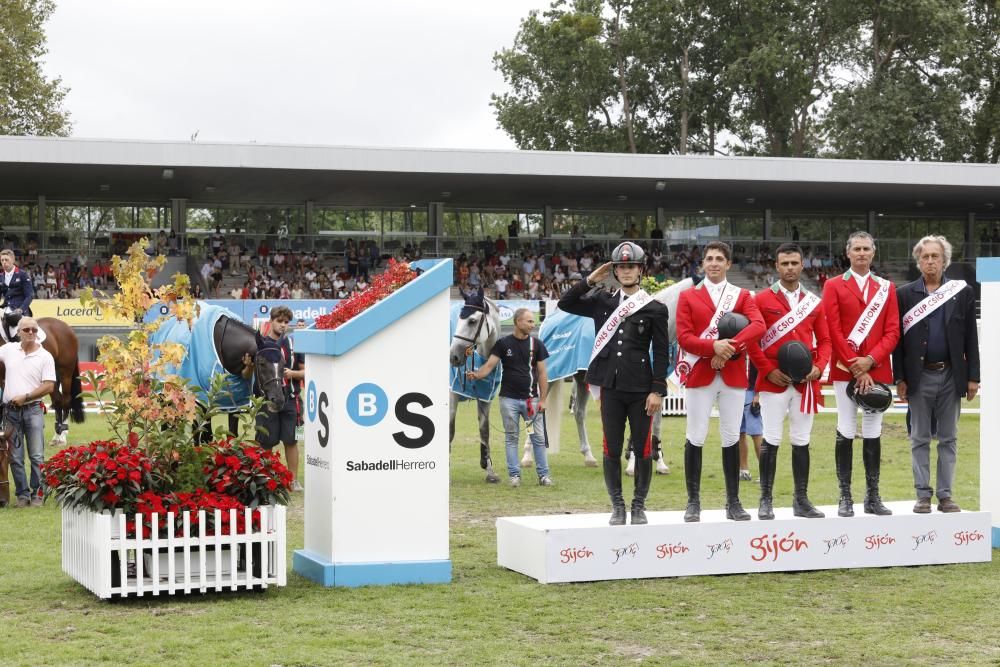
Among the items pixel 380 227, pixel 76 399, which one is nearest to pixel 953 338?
pixel 76 399

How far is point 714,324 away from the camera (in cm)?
782

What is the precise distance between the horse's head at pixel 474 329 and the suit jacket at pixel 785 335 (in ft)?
13.7

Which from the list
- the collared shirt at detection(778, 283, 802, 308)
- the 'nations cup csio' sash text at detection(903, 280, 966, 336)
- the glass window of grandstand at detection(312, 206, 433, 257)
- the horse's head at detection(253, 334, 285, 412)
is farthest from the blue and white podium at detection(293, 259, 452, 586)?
the glass window of grandstand at detection(312, 206, 433, 257)

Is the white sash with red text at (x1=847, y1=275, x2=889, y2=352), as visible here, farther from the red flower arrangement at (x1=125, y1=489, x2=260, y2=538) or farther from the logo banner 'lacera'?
the logo banner 'lacera'

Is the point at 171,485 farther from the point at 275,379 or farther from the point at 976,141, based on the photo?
the point at 976,141

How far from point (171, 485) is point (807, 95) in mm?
48594

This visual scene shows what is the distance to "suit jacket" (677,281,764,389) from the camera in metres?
7.77

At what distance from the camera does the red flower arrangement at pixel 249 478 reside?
23.5ft

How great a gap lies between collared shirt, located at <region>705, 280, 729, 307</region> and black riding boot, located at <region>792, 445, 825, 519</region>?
1167 millimetres

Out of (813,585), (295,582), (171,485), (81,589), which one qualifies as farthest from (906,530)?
(81,589)

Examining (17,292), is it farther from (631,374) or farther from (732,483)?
(732,483)

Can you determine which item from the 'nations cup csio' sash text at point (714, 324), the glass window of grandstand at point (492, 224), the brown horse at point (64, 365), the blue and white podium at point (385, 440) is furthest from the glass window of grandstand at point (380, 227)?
the blue and white podium at point (385, 440)

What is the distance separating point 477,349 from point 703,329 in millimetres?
4680

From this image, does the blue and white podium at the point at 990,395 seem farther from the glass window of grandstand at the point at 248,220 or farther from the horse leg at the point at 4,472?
the glass window of grandstand at the point at 248,220
